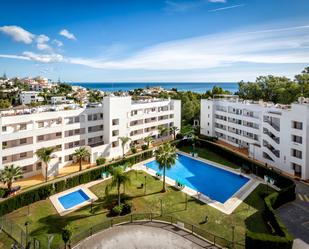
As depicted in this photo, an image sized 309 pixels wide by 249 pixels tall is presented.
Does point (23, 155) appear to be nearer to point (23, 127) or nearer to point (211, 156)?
point (23, 127)

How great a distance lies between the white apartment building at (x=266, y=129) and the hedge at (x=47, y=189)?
27.3 m

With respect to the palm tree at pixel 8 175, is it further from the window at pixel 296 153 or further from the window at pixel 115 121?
the window at pixel 296 153

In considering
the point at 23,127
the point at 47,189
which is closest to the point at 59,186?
the point at 47,189

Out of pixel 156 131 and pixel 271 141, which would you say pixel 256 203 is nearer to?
pixel 271 141

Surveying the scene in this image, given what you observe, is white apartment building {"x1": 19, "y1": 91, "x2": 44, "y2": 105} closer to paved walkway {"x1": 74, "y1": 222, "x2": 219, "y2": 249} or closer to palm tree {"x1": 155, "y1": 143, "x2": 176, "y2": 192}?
palm tree {"x1": 155, "y1": 143, "x2": 176, "y2": 192}

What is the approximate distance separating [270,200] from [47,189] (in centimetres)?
3009

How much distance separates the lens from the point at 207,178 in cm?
4241

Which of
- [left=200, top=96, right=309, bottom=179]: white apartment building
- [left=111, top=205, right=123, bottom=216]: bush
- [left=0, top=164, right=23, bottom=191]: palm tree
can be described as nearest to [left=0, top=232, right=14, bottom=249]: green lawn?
[left=0, top=164, right=23, bottom=191]: palm tree

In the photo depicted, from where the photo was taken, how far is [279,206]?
31.0 meters

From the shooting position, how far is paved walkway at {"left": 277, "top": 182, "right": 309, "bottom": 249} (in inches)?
1006

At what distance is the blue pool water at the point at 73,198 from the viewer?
3266 cm

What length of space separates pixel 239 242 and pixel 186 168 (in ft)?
76.1

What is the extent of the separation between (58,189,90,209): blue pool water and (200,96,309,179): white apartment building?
113ft

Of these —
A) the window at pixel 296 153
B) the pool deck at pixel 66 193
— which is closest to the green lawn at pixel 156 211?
the pool deck at pixel 66 193
